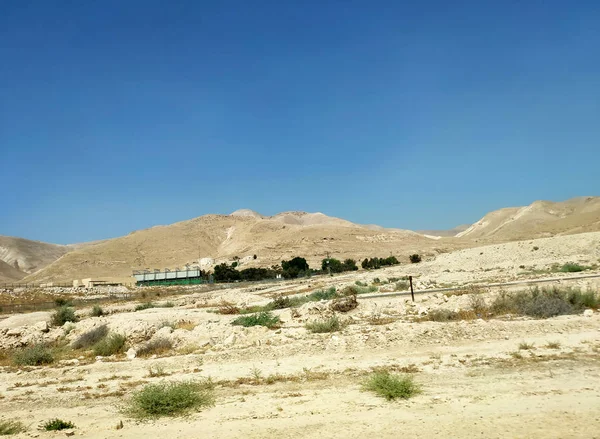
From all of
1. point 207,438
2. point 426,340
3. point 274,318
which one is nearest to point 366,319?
point 274,318

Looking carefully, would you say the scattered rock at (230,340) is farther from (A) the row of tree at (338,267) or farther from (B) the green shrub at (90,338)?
(A) the row of tree at (338,267)

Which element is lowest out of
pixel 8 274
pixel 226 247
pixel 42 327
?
pixel 42 327

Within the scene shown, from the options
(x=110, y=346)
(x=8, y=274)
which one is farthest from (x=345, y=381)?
(x=8, y=274)

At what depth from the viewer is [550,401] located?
8617 mm

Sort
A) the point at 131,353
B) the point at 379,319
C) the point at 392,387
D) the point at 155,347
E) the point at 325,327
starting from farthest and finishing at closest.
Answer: the point at 379,319, the point at 155,347, the point at 325,327, the point at 131,353, the point at 392,387

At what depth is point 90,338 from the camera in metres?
21.2

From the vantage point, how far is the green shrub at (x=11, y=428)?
897cm

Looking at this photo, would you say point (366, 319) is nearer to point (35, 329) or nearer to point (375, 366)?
point (375, 366)

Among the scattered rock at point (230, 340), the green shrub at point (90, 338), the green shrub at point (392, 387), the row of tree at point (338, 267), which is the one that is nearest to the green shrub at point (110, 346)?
the green shrub at point (90, 338)

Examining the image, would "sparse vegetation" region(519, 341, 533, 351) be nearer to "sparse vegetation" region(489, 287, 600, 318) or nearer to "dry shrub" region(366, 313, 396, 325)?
"sparse vegetation" region(489, 287, 600, 318)

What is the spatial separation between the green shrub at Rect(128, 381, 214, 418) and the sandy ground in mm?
296

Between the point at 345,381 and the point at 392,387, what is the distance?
186 cm

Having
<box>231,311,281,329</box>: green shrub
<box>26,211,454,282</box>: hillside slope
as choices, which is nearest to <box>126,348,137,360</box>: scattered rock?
<box>231,311,281,329</box>: green shrub

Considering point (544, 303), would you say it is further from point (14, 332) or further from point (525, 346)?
point (14, 332)
